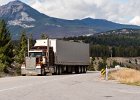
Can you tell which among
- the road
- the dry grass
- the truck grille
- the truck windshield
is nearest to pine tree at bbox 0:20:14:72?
the truck windshield

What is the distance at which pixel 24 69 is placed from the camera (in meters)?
50.5

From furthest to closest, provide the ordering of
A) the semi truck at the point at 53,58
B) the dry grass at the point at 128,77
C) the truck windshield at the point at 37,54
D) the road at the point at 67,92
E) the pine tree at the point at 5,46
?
the pine tree at the point at 5,46, the truck windshield at the point at 37,54, the semi truck at the point at 53,58, the dry grass at the point at 128,77, the road at the point at 67,92

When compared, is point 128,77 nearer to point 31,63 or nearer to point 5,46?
point 31,63

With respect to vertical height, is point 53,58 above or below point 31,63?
above

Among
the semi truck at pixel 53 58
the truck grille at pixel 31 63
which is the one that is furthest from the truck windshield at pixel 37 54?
the truck grille at pixel 31 63

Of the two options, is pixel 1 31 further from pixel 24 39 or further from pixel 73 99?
pixel 73 99

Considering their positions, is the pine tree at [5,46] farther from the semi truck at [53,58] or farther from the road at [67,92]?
the road at [67,92]

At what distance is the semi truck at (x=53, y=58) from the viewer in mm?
50594

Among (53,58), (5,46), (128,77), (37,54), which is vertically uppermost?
(5,46)

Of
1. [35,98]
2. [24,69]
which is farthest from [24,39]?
[35,98]

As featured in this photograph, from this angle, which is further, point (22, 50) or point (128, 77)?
point (22, 50)

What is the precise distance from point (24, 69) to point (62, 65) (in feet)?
23.4

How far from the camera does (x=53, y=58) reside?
53.4 metres

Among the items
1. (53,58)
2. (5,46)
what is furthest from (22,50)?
(53,58)
